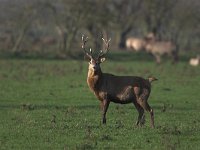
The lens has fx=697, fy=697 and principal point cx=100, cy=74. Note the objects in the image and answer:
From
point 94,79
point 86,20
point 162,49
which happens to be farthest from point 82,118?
point 86,20

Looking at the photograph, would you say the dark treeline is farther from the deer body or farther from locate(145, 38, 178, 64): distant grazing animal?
the deer body

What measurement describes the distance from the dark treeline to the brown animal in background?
32.2m

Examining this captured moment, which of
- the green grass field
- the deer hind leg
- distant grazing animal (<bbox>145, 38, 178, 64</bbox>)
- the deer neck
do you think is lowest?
the green grass field

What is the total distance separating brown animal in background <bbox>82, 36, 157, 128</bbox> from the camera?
16.8 m

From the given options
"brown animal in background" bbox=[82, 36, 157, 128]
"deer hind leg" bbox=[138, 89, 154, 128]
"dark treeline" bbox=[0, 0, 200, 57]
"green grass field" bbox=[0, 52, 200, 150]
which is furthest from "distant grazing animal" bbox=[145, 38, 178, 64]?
"deer hind leg" bbox=[138, 89, 154, 128]

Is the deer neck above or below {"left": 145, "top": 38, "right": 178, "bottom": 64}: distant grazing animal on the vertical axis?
below

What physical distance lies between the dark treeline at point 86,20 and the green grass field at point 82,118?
21388 mm

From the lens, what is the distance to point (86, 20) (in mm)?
56375

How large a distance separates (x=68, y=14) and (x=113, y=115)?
1489 inches

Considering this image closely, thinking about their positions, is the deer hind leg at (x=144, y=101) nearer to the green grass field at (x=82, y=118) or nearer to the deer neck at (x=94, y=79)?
the green grass field at (x=82, y=118)

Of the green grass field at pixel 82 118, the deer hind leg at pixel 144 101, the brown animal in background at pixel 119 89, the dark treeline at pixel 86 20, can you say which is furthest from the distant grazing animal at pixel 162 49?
the deer hind leg at pixel 144 101

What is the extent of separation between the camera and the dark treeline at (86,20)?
5628 cm

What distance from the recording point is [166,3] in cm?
6675

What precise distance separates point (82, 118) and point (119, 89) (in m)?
1.64
